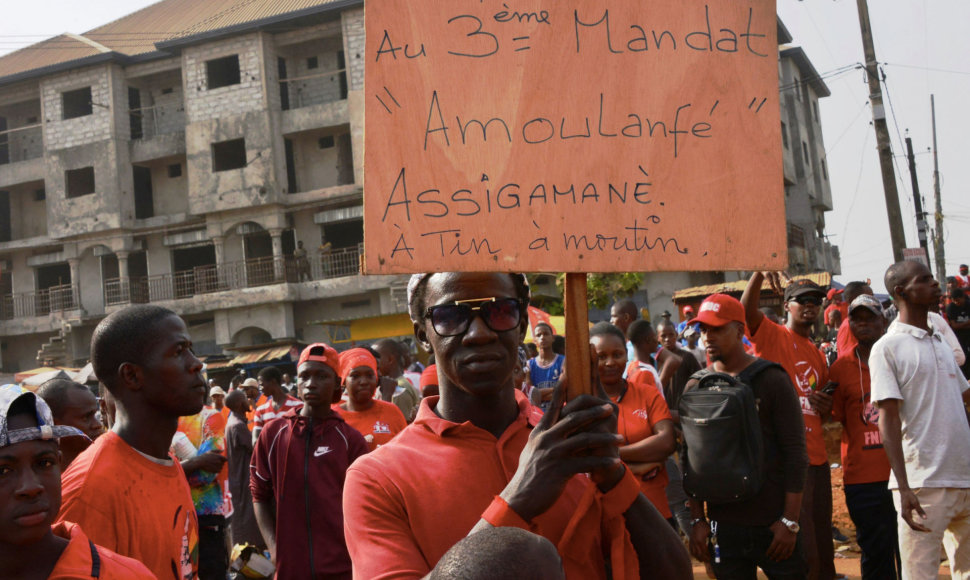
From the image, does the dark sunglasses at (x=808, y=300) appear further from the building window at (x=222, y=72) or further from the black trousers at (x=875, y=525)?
the building window at (x=222, y=72)

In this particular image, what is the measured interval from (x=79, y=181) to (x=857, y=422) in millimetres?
36850

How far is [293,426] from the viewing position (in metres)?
5.14

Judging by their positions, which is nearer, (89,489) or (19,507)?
(19,507)

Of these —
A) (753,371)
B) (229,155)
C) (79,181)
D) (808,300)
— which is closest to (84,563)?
(753,371)

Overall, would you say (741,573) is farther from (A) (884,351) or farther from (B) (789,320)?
(B) (789,320)

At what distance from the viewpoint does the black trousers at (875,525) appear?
18.4 feet

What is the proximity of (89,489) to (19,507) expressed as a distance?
2.27ft

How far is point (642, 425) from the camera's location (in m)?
5.53

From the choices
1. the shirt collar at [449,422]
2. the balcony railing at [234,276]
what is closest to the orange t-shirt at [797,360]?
the shirt collar at [449,422]

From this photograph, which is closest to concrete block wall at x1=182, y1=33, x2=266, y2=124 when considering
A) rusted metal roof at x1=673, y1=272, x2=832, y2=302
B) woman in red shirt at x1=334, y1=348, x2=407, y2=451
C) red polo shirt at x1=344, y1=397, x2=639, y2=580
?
rusted metal roof at x1=673, y1=272, x2=832, y2=302

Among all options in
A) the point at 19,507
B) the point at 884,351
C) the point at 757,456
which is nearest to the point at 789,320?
the point at 884,351

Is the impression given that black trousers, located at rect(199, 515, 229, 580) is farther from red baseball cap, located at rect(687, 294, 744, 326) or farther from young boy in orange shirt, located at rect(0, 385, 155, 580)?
young boy in orange shirt, located at rect(0, 385, 155, 580)

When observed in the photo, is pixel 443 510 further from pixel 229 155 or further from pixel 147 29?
pixel 147 29

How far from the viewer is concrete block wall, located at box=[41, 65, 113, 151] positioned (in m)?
35.4
